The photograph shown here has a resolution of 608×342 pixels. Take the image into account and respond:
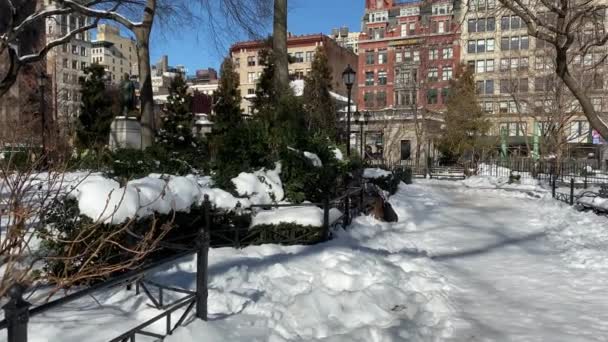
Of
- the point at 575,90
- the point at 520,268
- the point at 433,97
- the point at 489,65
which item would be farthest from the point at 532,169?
the point at 489,65

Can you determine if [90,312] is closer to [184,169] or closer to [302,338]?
[302,338]

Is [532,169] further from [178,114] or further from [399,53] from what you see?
[399,53]

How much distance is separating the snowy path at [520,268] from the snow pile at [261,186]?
2922 mm

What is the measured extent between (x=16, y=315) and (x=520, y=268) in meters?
7.00

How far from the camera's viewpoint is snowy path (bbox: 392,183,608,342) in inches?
185

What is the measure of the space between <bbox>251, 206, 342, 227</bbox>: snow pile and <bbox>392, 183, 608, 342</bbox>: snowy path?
2.12m

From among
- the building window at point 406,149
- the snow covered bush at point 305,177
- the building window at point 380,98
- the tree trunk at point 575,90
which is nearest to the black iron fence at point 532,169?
the building window at point 406,149

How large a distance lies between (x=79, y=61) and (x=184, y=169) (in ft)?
360

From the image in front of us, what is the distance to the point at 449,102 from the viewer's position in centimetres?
4509

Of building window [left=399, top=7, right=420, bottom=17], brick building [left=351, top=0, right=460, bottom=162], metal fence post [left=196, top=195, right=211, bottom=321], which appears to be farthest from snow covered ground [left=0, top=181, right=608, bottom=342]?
building window [left=399, top=7, right=420, bottom=17]

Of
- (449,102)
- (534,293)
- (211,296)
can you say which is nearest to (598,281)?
(534,293)

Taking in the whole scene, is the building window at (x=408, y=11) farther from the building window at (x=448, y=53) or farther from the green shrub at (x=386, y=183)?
the green shrub at (x=386, y=183)

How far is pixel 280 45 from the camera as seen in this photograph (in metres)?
13.3

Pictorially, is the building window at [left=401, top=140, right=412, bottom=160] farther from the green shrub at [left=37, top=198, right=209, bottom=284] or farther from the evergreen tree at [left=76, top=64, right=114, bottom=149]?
the green shrub at [left=37, top=198, right=209, bottom=284]
